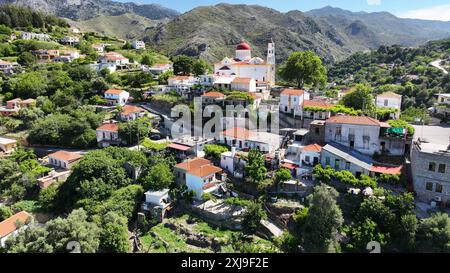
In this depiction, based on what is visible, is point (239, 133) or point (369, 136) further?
point (239, 133)

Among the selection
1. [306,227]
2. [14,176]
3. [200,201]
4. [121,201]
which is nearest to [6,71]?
[14,176]

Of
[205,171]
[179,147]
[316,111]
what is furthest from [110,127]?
[316,111]

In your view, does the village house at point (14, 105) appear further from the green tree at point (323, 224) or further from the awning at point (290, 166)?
the green tree at point (323, 224)

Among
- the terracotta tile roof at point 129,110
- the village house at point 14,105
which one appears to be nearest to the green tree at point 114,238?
the terracotta tile roof at point 129,110

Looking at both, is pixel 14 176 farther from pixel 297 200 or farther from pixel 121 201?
pixel 297 200

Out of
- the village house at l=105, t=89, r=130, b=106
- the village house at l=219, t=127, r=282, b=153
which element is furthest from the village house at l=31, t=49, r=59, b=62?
the village house at l=219, t=127, r=282, b=153

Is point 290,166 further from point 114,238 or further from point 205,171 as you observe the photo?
point 114,238

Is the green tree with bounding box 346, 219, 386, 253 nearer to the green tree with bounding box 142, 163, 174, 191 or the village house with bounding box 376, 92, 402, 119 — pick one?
the green tree with bounding box 142, 163, 174, 191

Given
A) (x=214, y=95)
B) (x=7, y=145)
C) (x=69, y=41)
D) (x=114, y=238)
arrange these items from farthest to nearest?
(x=69, y=41) < (x=214, y=95) < (x=7, y=145) < (x=114, y=238)
